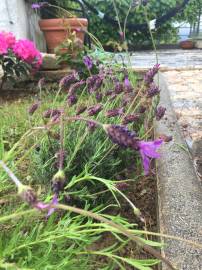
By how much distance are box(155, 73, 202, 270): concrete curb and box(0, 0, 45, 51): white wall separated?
10.3ft

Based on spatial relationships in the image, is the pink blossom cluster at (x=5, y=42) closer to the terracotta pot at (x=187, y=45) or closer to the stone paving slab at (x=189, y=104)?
the stone paving slab at (x=189, y=104)

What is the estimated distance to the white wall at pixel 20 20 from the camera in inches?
187

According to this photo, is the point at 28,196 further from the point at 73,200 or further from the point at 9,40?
the point at 9,40

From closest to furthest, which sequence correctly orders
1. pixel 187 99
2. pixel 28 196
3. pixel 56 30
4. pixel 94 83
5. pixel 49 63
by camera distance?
pixel 28 196, pixel 94 83, pixel 187 99, pixel 49 63, pixel 56 30

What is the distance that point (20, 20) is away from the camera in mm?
5195

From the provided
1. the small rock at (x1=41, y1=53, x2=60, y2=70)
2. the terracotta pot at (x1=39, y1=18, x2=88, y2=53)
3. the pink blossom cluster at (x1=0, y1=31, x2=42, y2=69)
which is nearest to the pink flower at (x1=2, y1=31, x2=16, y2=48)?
the pink blossom cluster at (x1=0, y1=31, x2=42, y2=69)

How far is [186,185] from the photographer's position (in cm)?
168

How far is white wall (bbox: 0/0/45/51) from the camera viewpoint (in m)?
4.74

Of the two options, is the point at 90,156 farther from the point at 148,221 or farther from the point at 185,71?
the point at 185,71

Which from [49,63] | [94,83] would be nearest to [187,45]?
[49,63]

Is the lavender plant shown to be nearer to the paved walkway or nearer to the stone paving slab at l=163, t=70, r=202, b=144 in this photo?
the stone paving slab at l=163, t=70, r=202, b=144

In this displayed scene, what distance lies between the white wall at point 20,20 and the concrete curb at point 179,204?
10.3 feet

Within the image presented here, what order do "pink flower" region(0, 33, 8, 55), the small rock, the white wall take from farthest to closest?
the white wall
the small rock
"pink flower" region(0, 33, 8, 55)

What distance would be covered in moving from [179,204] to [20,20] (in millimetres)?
4185
